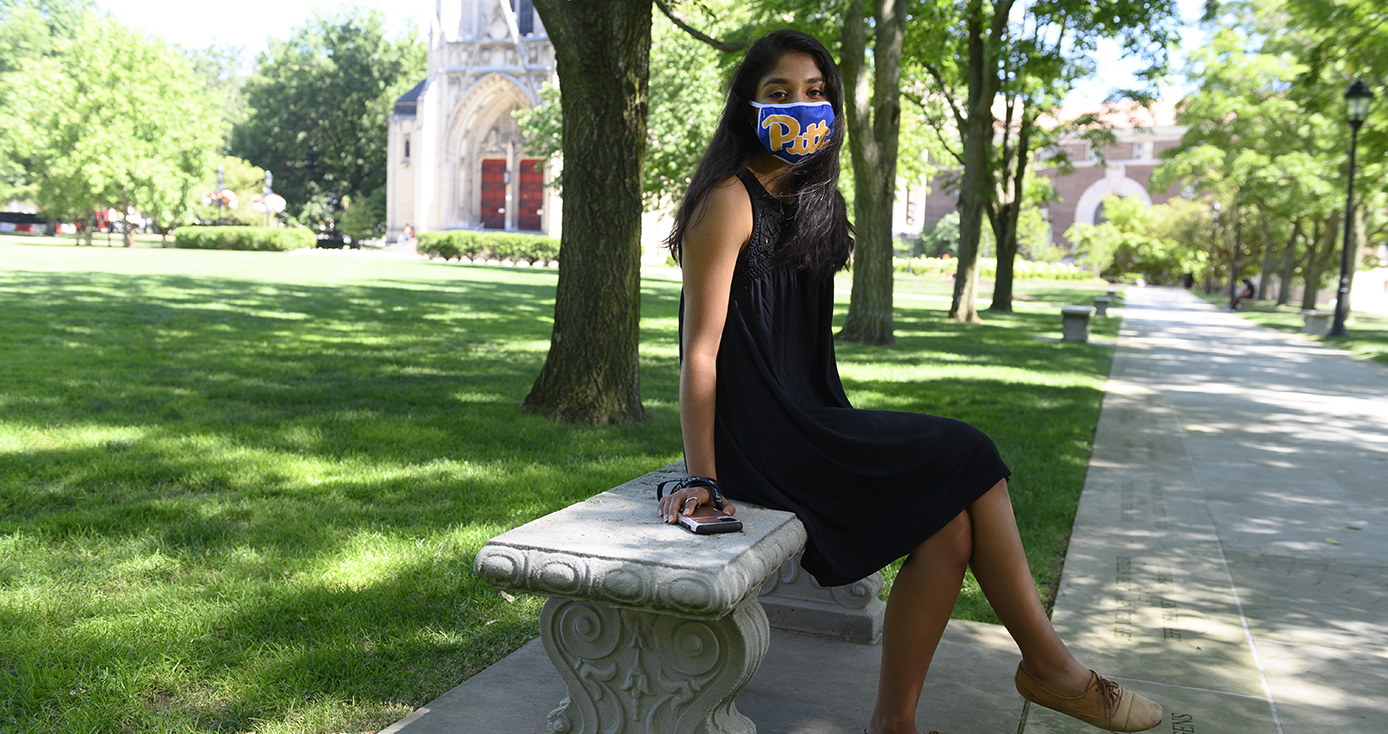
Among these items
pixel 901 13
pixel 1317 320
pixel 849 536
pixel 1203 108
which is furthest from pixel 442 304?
pixel 1203 108

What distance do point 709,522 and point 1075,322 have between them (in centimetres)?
1580

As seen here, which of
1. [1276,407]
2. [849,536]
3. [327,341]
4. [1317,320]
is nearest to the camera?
[849,536]

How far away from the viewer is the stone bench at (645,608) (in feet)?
6.88

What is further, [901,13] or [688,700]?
[901,13]

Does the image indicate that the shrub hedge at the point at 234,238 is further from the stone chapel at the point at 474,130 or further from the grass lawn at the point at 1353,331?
the grass lawn at the point at 1353,331

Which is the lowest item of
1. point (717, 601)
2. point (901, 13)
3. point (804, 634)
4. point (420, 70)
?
point (804, 634)

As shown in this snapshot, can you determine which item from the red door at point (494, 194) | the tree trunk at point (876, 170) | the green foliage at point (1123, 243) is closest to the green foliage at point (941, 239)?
the green foliage at point (1123, 243)

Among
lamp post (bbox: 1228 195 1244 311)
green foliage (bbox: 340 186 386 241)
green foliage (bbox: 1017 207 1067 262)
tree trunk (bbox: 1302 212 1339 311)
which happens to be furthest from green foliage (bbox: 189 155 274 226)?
tree trunk (bbox: 1302 212 1339 311)

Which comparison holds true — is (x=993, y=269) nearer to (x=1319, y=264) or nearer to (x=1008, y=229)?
(x=1319, y=264)

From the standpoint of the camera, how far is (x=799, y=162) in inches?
107

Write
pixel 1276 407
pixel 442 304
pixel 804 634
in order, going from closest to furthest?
1. pixel 804 634
2. pixel 1276 407
3. pixel 442 304

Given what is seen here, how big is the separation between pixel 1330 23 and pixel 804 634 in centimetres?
1545

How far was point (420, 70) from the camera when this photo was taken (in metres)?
66.8

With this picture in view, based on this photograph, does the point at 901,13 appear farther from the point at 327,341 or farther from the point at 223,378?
the point at 223,378
